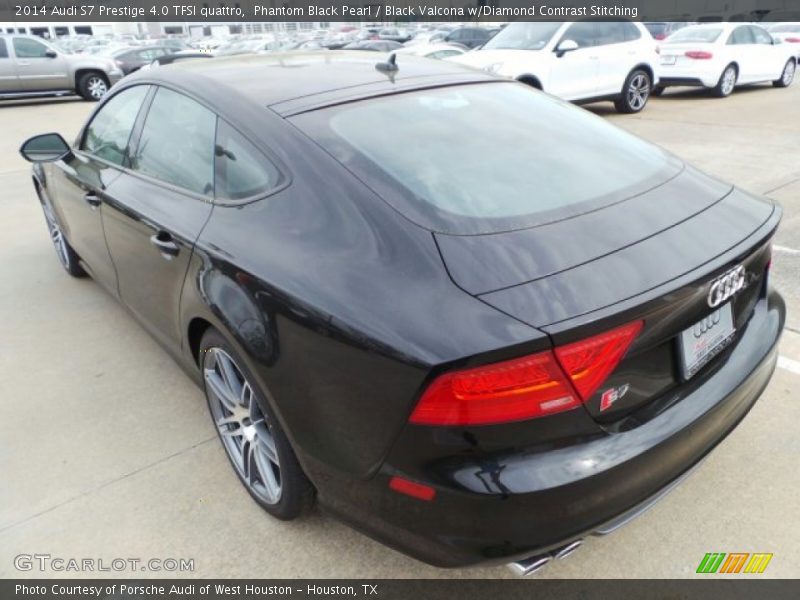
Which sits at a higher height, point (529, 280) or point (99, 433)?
point (529, 280)

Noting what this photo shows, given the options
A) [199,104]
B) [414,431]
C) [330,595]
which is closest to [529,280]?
[414,431]

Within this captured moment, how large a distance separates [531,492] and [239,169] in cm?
146

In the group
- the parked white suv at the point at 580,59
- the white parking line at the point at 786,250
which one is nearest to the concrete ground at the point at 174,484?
the white parking line at the point at 786,250

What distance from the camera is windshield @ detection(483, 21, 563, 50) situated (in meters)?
9.68

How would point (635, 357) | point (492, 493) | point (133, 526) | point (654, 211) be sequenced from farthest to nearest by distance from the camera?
point (133, 526) → point (654, 211) → point (635, 357) → point (492, 493)

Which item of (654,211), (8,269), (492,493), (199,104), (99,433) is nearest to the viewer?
(492,493)

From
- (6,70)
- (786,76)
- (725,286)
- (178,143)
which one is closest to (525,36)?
(786,76)

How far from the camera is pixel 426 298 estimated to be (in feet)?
5.21

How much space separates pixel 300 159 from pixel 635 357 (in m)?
1.17

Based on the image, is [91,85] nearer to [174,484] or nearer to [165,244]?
[165,244]

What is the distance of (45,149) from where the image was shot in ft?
11.8

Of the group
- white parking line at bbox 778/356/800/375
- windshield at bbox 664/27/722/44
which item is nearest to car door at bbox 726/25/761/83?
windshield at bbox 664/27/722/44

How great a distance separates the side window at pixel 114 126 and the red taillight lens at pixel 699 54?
11.4m

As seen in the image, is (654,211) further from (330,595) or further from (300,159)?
(330,595)
